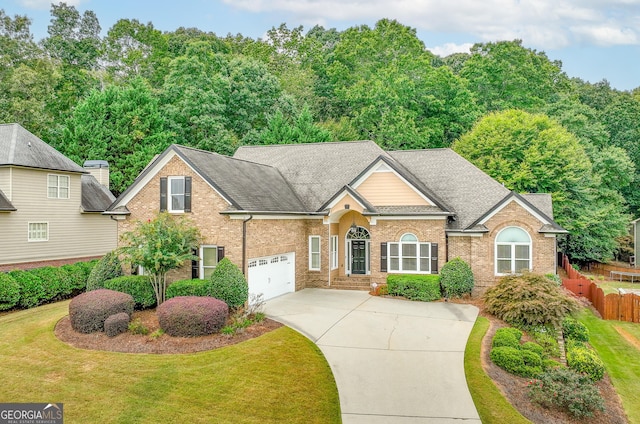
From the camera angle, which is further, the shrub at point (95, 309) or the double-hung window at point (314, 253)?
the double-hung window at point (314, 253)

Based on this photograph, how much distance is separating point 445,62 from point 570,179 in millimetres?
35459

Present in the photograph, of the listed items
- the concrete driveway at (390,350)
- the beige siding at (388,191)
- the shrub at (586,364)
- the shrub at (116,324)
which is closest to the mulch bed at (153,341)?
the shrub at (116,324)

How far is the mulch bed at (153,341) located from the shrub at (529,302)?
816 centimetres

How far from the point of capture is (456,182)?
23.0m

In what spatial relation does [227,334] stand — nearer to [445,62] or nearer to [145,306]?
[145,306]

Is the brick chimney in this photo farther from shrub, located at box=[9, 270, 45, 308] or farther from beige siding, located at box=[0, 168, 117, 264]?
shrub, located at box=[9, 270, 45, 308]

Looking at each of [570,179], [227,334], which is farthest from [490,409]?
[570,179]

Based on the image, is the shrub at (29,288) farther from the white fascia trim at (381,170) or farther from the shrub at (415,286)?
the shrub at (415,286)

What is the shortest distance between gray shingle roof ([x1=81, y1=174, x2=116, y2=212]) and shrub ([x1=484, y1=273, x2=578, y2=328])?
21.8 meters

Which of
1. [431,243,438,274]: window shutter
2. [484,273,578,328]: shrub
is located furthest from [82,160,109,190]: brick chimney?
[484,273,578,328]: shrub

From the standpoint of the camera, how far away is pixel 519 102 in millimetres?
45656

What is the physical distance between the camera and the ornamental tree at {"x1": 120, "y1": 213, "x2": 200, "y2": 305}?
15750 millimetres

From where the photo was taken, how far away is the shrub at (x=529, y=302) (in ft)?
49.3

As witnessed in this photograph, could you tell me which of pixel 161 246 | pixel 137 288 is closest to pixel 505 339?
pixel 161 246
